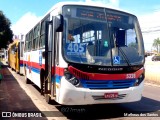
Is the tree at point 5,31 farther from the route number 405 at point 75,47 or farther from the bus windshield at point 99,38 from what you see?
the route number 405 at point 75,47

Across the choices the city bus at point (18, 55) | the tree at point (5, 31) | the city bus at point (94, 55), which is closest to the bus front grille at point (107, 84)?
the city bus at point (94, 55)

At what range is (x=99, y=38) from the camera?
325 inches

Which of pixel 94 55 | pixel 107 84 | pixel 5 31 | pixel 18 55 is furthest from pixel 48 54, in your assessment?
pixel 5 31

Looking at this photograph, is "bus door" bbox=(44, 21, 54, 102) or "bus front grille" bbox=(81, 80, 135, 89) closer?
"bus front grille" bbox=(81, 80, 135, 89)

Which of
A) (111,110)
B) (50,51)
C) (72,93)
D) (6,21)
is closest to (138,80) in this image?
(111,110)

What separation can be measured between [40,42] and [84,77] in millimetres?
4284

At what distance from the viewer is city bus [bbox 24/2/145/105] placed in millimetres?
7773

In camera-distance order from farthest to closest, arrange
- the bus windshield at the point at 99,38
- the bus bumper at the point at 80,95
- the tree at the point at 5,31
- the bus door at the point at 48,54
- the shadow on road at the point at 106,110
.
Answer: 1. the tree at the point at 5,31
2. the bus door at the point at 48,54
3. the shadow on road at the point at 106,110
4. the bus windshield at the point at 99,38
5. the bus bumper at the point at 80,95

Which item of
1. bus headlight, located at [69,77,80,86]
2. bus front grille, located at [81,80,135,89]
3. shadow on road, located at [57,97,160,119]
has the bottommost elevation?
shadow on road, located at [57,97,160,119]

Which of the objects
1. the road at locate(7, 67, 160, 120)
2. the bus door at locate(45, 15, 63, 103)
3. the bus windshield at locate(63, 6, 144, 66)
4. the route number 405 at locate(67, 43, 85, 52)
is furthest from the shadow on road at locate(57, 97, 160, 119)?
the route number 405 at locate(67, 43, 85, 52)

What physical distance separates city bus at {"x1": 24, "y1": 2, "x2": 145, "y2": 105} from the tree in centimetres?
4383

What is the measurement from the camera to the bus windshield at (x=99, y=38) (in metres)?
7.96

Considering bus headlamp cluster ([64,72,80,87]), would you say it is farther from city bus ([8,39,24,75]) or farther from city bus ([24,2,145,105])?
city bus ([8,39,24,75])

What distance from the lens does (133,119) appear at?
8133 mm
